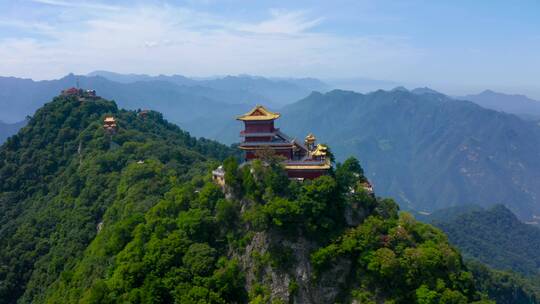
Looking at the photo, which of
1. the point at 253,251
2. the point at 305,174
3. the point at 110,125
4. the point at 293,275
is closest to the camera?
the point at 293,275

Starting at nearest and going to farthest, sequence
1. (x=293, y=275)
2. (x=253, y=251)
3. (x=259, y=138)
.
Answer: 1. (x=293, y=275)
2. (x=253, y=251)
3. (x=259, y=138)

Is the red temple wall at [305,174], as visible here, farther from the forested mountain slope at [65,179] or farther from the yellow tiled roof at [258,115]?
the forested mountain slope at [65,179]

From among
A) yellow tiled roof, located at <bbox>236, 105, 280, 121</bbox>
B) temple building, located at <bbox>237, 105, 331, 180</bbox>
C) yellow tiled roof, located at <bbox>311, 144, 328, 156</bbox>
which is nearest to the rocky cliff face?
temple building, located at <bbox>237, 105, 331, 180</bbox>

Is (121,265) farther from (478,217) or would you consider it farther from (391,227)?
(478,217)

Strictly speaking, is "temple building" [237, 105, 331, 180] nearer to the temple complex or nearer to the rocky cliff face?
Answer: the rocky cliff face

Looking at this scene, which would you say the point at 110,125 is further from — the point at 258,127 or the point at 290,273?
the point at 290,273

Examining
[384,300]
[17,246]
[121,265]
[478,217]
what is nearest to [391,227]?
[384,300]

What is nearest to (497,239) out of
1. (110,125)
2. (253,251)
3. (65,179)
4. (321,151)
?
(110,125)

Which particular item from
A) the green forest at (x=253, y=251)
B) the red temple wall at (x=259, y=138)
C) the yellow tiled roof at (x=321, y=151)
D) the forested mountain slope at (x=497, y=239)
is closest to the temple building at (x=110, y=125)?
the green forest at (x=253, y=251)

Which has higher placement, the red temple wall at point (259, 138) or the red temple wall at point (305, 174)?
the red temple wall at point (259, 138)
